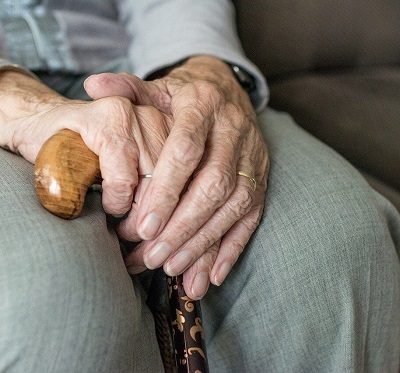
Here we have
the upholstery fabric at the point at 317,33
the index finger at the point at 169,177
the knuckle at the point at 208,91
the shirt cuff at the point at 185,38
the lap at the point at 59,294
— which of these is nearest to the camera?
the lap at the point at 59,294

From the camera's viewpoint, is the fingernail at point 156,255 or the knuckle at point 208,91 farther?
the knuckle at point 208,91

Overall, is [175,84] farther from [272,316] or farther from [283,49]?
[283,49]

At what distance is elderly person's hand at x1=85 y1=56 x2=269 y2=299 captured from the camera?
597 millimetres

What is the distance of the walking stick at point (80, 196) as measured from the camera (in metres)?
0.56

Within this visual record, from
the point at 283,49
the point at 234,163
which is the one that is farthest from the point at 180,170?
the point at 283,49

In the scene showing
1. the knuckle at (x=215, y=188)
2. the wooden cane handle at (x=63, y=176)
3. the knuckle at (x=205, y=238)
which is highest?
the wooden cane handle at (x=63, y=176)

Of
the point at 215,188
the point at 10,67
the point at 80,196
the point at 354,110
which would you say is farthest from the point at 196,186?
the point at 354,110

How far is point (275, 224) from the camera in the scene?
2.24 ft

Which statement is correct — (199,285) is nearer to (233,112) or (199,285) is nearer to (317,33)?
(233,112)

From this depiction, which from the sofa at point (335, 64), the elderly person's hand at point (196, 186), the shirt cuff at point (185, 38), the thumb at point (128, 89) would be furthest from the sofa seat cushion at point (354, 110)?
the thumb at point (128, 89)

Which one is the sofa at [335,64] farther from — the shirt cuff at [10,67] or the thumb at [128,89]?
the shirt cuff at [10,67]

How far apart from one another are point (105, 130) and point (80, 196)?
0.08 m

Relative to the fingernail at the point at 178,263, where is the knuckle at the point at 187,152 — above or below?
above

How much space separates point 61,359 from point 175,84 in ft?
1.23
